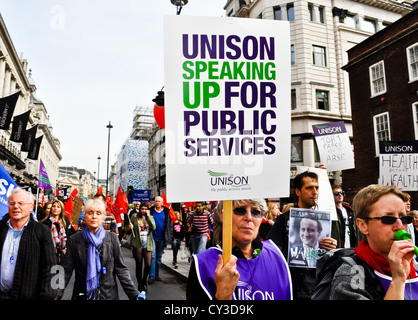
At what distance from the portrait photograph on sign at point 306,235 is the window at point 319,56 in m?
27.9

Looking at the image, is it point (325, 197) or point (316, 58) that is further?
point (316, 58)

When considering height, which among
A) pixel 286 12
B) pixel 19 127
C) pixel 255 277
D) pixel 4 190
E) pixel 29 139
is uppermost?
pixel 286 12

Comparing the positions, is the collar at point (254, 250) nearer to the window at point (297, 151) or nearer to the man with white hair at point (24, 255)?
the man with white hair at point (24, 255)

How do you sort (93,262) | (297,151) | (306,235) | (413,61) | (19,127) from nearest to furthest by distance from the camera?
(306,235), (93,262), (413,61), (19,127), (297,151)

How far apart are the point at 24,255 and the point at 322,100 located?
91.8 ft

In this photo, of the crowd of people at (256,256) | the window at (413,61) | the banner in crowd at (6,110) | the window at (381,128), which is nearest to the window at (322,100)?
the window at (381,128)

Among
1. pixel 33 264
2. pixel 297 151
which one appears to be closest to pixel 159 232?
pixel 33 264

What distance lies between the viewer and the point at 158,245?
8.63m

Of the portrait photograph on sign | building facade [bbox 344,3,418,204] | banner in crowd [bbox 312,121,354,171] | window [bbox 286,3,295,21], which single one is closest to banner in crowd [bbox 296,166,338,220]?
the portrait photograph on sign

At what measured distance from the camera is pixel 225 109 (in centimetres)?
219

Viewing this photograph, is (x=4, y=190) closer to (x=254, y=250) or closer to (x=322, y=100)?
(x=254, y=250)

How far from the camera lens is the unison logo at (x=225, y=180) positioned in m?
2.12
